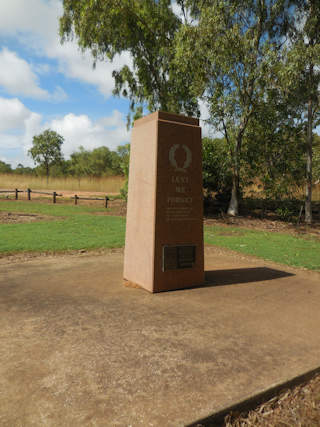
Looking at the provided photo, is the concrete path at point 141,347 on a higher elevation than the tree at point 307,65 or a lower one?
lower

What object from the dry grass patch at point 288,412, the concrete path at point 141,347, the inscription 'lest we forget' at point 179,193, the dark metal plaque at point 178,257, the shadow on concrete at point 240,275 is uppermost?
the inscription 'lest we forget' at point 179,193

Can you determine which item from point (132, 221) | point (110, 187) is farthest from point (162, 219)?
point (110, 187)

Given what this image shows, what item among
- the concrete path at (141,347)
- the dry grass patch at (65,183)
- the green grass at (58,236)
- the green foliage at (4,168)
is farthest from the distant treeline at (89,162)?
the concrete path at (141,347)

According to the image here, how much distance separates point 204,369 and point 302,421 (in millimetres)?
661

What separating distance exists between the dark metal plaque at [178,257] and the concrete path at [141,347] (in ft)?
1.24

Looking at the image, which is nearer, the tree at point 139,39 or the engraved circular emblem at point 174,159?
the engraved circular emblem at point 174,159

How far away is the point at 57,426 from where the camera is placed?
168cm

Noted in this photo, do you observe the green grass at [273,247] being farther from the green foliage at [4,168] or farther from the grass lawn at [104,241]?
the green foliage at [4,168]

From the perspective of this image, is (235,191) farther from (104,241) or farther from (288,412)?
(288,412)

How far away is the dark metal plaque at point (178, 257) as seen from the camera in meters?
4.10

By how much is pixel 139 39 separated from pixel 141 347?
52.8ft

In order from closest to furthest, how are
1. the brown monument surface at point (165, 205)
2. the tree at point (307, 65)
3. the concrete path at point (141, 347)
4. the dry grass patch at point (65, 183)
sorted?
the concrete path at point (141, 347) < the brown monument surface at point (165, 205) < the tree at point (307, 65) < the dry grass patch at point (65, 183)

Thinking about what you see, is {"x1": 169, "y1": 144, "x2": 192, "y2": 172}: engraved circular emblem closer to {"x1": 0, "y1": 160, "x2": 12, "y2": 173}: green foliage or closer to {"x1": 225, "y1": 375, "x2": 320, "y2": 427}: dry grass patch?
{"x1": 225, "y1": 375, "x2": 320, "y2": 427}: dry grass patch

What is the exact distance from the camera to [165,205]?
13.4ft
